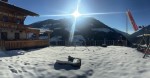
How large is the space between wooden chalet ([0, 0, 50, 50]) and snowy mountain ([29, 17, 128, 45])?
168ft

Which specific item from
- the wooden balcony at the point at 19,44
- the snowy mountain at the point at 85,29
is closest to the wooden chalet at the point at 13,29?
the wooden balcony at the point at 19,44

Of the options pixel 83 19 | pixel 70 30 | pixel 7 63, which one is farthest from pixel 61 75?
pixel 83 19

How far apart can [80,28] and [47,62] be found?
272ft

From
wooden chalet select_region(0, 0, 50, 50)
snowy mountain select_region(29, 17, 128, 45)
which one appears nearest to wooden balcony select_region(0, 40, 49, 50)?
wooden chalet select_region(0, 0, 50, 50)

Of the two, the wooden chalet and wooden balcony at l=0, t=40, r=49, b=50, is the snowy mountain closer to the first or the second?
the wooden chalet

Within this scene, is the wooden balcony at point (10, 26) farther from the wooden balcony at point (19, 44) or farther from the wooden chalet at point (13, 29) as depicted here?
the wooden balcony at point (19, 44)

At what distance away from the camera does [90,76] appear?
13344 mm

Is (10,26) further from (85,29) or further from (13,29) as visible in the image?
(85,29)

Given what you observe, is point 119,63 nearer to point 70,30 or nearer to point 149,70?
point 149,70

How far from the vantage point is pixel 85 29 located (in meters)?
95.9

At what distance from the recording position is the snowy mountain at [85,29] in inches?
3438

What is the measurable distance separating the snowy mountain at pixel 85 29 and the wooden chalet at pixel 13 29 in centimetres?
5126

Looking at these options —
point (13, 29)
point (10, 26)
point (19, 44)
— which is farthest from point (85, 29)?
point (19, 44)

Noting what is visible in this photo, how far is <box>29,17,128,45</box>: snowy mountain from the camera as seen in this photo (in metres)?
87.3
